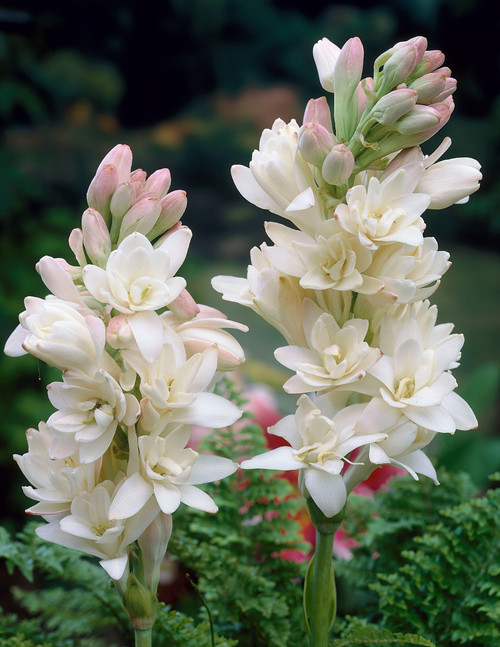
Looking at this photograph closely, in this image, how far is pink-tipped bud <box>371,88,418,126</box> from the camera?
381 millimetres

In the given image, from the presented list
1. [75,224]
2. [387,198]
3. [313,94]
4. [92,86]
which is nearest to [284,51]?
[313,94]

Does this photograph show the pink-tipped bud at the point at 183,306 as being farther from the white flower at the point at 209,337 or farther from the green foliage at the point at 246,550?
the green foliage at the point at 246,550

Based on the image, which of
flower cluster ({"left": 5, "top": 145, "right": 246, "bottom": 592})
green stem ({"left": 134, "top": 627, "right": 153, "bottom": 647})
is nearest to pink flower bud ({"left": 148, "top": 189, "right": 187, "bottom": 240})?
flower cluster ({"left": 5, "top": 145, "right": 246, "bottom": 592})

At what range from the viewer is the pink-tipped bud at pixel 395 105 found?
15.0 inches

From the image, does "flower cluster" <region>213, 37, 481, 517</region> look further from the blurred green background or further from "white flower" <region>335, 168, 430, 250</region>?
the blurred green background

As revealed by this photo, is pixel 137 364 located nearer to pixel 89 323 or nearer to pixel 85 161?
pixel 89 323

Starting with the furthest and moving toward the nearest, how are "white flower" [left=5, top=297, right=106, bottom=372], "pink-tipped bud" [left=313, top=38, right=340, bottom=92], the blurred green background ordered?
the blurred green background
"pink-tipped bud" [left=313, top=38, right=340, bottom=92]
"white flower" [left=5, top=297, right=106, bottom=372]

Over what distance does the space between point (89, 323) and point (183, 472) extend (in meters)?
0.09

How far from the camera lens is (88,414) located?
0.37 m

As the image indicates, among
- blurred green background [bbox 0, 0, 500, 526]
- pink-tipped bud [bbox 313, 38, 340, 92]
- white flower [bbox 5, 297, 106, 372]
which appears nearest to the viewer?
white flower [bbox 5, 297, 106, 372]

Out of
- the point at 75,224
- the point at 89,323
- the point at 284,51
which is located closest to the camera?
the point at 89,323

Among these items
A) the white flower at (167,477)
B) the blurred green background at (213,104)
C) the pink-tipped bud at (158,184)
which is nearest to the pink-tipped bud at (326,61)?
the pink-tipped bud at (158,184)

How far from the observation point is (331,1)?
175 centimetres

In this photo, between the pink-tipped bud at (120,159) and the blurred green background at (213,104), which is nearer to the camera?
the pink-tipped bud at (120,159)
